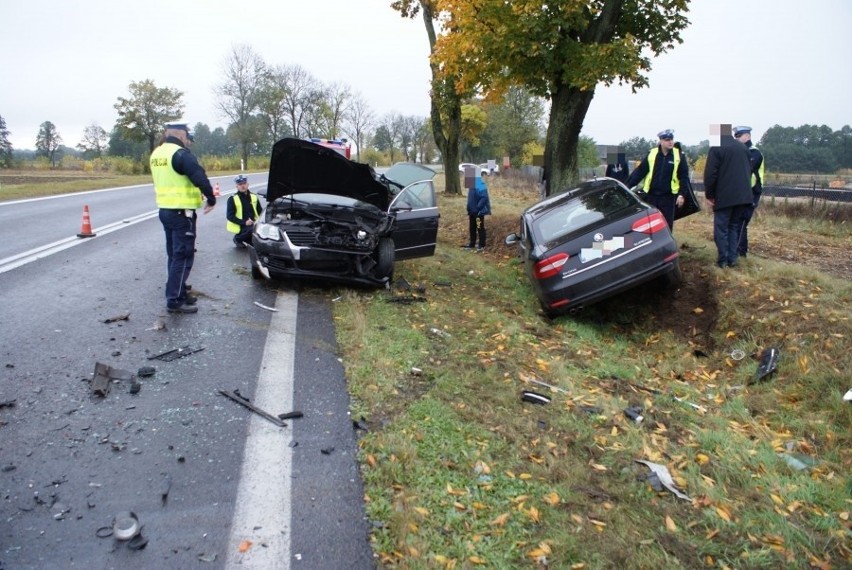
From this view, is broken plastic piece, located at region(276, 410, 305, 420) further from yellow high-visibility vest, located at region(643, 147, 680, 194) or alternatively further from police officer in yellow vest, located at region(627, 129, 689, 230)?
yellow high-visibility vest, located at region(643, 147, 680, 194)

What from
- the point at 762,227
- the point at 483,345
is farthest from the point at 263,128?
the point at 483,345

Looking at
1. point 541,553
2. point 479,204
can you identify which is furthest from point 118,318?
point 479,204

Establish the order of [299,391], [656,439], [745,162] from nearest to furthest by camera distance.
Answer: [656,439] < [299,391] < [745,162]

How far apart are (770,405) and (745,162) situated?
3817mm

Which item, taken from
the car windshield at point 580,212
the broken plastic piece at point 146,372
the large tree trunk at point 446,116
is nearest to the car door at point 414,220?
the car windshield at point 580,212

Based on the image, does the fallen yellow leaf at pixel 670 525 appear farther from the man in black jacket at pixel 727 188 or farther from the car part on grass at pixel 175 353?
the man in black jacket at pixel 727 188

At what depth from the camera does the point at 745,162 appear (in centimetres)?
732

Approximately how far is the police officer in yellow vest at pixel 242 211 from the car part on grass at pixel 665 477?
25.4 feet

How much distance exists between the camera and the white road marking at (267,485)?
2.61 meters

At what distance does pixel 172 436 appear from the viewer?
140 inches

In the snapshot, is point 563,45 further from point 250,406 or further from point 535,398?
point 250,406

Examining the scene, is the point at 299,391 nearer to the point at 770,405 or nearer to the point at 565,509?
the point at 565,509

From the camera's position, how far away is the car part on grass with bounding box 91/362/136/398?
406 cm

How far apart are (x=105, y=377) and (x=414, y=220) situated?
4.88 meters
